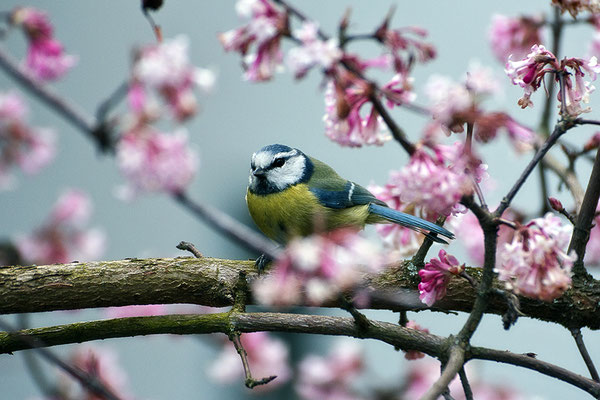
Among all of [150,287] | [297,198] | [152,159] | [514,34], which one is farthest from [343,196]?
[152,159]

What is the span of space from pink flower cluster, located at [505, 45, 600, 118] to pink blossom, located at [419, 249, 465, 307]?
0.24 metres

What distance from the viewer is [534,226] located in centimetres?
82

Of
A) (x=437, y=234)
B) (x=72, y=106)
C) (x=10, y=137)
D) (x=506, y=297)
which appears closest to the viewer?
(x=72, y=106)

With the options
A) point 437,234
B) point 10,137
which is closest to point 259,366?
point 437,234

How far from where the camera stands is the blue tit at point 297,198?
164cm

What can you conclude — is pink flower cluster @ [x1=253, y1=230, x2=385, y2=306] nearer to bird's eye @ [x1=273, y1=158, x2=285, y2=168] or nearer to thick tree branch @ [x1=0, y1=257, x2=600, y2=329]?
thick tree branch @ [x1=0, y1=257, x2=600, y2=329]

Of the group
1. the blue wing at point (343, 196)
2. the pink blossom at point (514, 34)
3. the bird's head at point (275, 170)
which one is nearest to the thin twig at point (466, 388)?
the blue wing at point (343, 196)

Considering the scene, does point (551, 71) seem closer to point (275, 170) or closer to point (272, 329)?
point (272, 329)

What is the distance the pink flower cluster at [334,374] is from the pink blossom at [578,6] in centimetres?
81

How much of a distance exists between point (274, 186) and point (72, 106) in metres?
Answer: 1.14

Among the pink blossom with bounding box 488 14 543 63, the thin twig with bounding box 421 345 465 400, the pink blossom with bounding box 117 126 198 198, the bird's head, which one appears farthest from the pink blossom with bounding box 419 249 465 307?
the pink blossom with bounding box 488 14 543 63

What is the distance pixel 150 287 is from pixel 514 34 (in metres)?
1.18

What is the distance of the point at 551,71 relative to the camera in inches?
37.5

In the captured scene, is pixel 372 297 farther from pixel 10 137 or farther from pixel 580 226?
pixel 10 137
